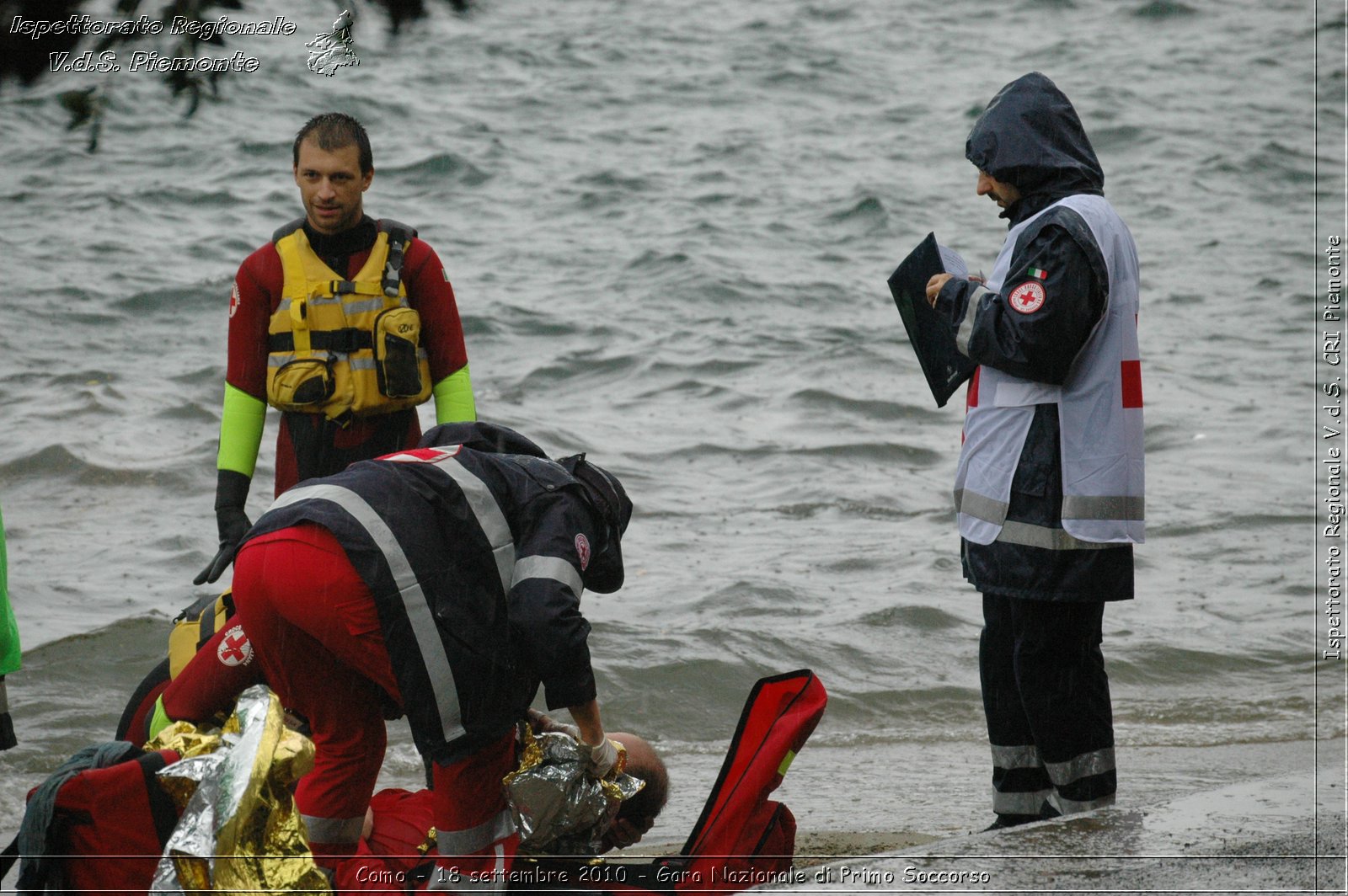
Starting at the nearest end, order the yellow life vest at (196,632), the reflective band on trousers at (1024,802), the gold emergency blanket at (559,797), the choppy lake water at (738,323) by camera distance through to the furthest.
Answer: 1. the gold emergency blanket at (559,797)
2. the yellow life vest at (196,632)
3. the reflective band on trousers at (1024,802)
4. the choppy lake water at (738,323)

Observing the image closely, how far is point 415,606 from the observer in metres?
3.08

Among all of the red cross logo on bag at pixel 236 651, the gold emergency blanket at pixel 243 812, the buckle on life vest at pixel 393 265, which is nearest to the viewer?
the gold emergency blanket at pixel 243 812

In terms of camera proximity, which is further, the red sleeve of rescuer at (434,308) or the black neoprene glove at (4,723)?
the red sleeve of rescuer at (434,308)

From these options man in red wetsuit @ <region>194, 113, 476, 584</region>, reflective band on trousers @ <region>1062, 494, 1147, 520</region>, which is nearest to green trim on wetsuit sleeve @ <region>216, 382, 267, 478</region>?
man in red wetsuit @ <region>194, 113, 476, 584</region>

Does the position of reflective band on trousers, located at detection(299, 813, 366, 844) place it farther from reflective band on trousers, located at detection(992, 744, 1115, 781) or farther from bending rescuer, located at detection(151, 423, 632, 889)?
reflective band on trousers, located at detection(992, 744, 1115, 781)

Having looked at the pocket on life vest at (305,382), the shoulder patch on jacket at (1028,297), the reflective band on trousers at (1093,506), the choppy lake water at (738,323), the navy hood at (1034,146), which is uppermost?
the navy hood at (1034,146)

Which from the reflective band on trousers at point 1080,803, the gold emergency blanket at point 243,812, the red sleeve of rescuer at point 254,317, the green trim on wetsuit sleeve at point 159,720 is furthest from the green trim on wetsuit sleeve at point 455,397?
the reflective band on trousers at point 1080,803

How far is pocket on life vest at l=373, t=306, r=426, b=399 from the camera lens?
4180mm

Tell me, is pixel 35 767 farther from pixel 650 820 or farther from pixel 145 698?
pixel 650 820

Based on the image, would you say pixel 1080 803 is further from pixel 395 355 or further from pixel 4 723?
pixel 4 723

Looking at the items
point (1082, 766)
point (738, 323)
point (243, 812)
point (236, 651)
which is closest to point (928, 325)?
point (1082, 766)

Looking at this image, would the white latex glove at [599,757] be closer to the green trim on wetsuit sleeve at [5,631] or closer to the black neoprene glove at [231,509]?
the black neoprene glove at [231,509]

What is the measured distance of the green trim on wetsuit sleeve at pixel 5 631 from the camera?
3.68 meters

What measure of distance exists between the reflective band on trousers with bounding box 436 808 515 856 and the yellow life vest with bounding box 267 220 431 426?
1.37m
